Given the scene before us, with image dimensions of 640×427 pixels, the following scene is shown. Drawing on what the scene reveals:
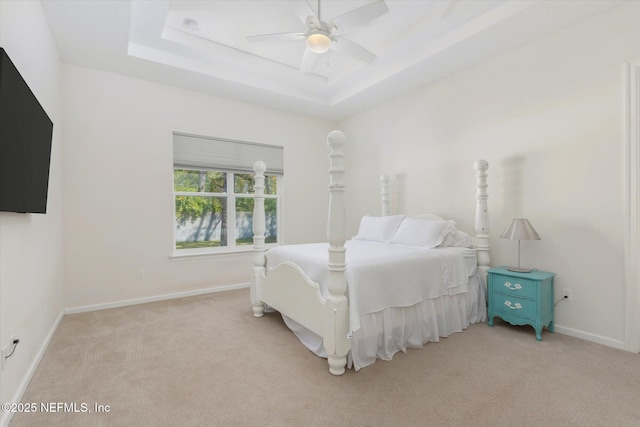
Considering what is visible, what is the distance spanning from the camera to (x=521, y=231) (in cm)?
270

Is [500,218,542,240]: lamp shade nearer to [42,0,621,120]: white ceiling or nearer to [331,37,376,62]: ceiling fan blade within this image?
[42,0,621,120]: white ceiling

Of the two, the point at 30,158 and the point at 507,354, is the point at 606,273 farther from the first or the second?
the point at 30,158

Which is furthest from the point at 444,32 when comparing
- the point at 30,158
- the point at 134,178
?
the point at 134,178

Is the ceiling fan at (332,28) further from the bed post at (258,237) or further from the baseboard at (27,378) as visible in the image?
the baseboard at (27,378)

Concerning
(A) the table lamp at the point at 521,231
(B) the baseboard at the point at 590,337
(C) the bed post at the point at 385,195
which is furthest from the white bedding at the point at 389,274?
(C) the bed post at the point at 385,195

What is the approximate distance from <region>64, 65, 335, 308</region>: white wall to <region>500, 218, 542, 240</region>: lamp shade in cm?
333

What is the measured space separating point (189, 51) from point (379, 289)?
322cm

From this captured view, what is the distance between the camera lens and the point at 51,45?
9.28ft

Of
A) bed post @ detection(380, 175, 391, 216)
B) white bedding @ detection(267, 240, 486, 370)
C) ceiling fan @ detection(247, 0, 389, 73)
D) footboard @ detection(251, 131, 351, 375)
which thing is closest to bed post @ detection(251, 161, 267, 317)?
white bedding @ detection(267, 240, 486, 370)

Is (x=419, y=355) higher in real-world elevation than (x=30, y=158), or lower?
lower

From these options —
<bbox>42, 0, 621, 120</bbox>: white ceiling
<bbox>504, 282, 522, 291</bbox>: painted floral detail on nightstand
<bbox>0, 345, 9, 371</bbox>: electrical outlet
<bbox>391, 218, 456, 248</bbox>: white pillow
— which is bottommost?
<bbox>0, 345, 9, 371</bbox>: electrical outlet

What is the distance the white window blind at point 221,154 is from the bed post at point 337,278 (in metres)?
2.66

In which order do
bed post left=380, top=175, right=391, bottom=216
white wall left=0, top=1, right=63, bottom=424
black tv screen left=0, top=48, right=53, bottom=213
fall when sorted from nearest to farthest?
black tv screen left=0, top=48, right=53, bottom=213 → white wall left=0, top=1, right=63, bottom=424 → bed post left=380, top=175, right=391, bottom=216

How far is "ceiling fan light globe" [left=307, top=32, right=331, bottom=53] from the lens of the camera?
8.06 ft
